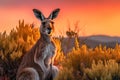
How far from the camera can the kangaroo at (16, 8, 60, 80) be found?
15023mm

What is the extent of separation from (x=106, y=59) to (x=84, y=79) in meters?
1.25

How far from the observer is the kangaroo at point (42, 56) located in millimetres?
15023

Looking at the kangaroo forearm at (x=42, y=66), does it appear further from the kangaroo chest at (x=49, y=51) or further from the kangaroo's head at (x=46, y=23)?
the kangaroo's head at (x=46, y=23)

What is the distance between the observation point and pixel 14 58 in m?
17.4

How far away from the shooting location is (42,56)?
15.2m

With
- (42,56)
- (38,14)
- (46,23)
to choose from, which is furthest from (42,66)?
(38,14)

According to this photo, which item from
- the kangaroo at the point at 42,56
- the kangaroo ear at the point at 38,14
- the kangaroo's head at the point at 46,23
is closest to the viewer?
the kangaroo's head at the point at 46,23

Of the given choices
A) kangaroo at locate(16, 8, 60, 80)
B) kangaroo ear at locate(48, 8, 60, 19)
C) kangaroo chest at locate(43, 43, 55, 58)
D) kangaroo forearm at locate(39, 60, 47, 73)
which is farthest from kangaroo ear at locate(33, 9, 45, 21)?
kangaroo forearm at locate(39, 60, 47, 73)

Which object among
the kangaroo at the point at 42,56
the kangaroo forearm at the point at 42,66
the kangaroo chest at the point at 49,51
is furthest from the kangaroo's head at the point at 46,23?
the kangaroo forearm at the point at 42,66

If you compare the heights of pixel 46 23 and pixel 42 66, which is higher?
pixel 46 23

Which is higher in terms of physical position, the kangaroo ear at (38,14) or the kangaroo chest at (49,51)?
the kangaroo ear at (38,14)

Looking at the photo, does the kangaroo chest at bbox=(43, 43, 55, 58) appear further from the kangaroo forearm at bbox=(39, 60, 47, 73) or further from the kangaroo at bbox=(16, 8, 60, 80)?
Result: the kangaroo forearm at bbox=(39, 60, 47, 73)

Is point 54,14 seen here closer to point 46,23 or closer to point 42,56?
point 46,23

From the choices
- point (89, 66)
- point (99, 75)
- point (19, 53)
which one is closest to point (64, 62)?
point (89, 66)
